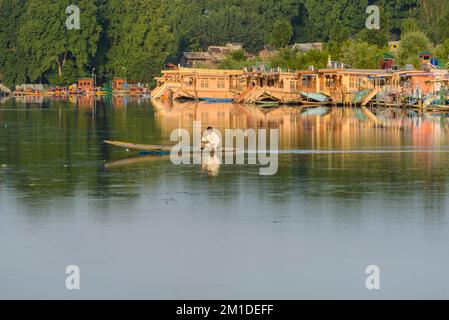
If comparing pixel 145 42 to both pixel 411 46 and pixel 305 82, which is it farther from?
pixel 411 46

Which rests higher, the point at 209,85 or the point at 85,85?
the point at 85,85

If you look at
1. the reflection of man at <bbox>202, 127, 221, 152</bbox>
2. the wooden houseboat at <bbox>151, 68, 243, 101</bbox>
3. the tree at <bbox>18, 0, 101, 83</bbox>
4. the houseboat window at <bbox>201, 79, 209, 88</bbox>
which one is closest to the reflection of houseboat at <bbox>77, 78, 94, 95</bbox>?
the tree at <bbox>18, 0, 101, 83</bbox>

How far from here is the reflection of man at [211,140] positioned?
42.6 m

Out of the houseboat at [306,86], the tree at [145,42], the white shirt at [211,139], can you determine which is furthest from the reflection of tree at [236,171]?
the tree at [145,42]

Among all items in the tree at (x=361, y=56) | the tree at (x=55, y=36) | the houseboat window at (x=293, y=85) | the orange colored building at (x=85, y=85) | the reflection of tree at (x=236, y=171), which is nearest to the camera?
the reflection of tree at (x=236, y=171)

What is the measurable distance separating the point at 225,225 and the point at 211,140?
16.7m

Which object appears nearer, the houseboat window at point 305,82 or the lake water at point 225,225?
the lake water at point 225,225

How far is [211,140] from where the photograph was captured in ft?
140

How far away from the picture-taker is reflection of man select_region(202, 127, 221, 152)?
42.6 metres

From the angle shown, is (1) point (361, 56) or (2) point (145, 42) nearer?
(1) point (361, 56)

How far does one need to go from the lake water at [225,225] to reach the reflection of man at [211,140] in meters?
1.99

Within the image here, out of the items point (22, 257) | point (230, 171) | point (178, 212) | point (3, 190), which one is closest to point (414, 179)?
point (230, 171)

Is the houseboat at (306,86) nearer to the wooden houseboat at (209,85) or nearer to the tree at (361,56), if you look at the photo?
the wooden houseboat at (209,85)

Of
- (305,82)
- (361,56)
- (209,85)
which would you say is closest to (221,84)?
(209,85)
